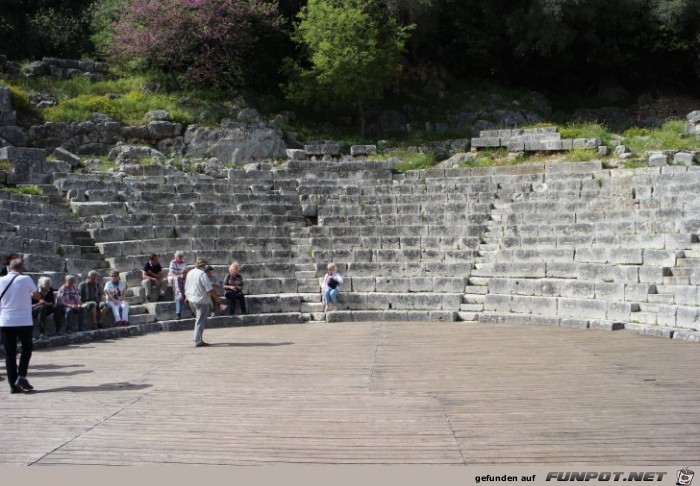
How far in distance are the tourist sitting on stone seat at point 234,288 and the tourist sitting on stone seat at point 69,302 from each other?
2.82 meters

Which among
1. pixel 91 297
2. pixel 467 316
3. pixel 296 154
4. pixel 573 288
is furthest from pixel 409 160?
pixel 91 297

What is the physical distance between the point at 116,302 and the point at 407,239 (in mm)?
6421

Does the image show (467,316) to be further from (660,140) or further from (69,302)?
(660,140)

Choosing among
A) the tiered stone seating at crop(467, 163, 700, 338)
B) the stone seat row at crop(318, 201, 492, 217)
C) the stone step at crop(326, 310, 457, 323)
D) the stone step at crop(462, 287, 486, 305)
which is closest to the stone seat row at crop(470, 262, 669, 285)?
the tiered stone seating at crop(467, 163, 700, 338)

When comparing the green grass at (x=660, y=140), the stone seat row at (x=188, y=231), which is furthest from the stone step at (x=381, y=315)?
the green grass at (x=660, y=140)

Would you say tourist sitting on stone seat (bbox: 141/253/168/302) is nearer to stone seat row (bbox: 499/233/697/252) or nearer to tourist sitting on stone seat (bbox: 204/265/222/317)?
tourist sitting on stone seat (bbox: 204/265/222/317)

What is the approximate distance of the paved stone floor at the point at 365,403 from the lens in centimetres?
541

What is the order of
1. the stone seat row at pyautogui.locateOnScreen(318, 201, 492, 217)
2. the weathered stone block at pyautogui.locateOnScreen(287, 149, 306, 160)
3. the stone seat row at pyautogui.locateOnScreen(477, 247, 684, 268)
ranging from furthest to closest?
the weathered stone block at pyautogui.locateOnScreen(287, 149, 306, 160), the stone seat row at pyautogui.locateOnScreen(318, 201, 492, 217), the stone seat row at pyautogui.locateOnScreen(477, 247, 684, 268)

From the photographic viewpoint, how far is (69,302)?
11367 millimetres

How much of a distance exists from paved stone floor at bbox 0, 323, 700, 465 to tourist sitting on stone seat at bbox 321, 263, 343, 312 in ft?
8.86

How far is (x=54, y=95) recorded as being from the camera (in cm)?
2181

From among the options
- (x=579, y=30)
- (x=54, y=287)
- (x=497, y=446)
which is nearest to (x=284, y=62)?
(x=579, y=30)

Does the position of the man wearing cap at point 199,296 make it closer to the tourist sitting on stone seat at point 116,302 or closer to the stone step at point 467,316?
the tourist sitting on stone seat at point 116,302

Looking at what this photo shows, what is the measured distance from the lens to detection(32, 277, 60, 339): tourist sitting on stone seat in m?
10.8
